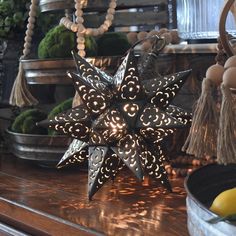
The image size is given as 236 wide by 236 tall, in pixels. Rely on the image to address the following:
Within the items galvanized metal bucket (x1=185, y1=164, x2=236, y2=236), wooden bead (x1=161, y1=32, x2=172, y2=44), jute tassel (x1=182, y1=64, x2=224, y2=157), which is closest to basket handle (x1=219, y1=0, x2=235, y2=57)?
jute tassel (x1=182, y1=64, x2=224, y2=157)

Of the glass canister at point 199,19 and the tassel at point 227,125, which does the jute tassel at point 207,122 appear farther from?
the glass canister at point 199,19

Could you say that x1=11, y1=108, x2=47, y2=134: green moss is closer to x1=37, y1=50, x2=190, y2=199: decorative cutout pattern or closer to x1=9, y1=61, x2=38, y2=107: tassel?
x1=9, y1=61, x2=38, y2=107: tassel

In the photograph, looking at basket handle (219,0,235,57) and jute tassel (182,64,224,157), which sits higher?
basket handle (219,0,235,57)

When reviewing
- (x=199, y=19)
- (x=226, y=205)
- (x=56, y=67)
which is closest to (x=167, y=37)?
(x=199, y=19)

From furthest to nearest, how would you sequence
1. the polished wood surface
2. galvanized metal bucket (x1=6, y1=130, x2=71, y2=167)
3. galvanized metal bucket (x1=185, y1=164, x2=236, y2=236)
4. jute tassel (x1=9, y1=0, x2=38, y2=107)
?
jute tassel (x1=9, y1=0, x2=38, y2=107), galvanized metal bucket (x1=6, y1=130, x2=71, y2=167), the polished wood surface, galvanized metal bucket (x1=185, y1=164, x2=236, y2=236)

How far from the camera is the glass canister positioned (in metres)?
0.91

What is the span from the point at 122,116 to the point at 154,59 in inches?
5.8

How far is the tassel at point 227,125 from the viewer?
20.1 inches

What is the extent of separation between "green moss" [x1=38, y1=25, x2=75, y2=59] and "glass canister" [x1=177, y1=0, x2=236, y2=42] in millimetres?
214

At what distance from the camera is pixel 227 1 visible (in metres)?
0.56

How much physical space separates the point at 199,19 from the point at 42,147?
357mm

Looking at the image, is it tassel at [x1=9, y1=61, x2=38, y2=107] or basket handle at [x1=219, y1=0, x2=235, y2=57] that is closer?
basket handle at [x1=219, y1=0, x2=235, y2=57]

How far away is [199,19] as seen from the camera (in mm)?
944

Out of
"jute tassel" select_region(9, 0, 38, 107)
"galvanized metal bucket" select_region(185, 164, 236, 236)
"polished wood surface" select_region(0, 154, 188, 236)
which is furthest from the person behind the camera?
"jute tassel" select_region(9, 0, 38, 107)
